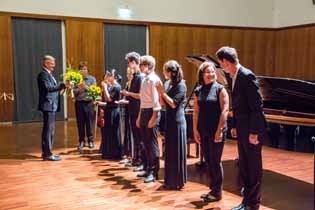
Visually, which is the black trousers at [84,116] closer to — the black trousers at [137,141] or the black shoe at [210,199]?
the black trousers at [137,141]

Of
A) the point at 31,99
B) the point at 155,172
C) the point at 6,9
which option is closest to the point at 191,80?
the point at 31,99

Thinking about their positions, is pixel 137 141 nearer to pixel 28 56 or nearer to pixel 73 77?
pixel 73 77

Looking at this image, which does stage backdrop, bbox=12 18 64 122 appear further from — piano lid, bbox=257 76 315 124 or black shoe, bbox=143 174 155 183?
piano lid, bbox=257 76 315 124

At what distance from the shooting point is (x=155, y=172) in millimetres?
4480

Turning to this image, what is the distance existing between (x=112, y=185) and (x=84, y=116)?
7.22 ft

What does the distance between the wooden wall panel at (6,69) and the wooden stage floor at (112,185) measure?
3203 mm

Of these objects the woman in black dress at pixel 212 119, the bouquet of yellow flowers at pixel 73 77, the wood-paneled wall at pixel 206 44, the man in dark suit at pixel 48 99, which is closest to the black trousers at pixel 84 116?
the bouquet of yellow flowers at pixel 73 77

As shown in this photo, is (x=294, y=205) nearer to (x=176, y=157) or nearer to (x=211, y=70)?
(x=176, y=157)

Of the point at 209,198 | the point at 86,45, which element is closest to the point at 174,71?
the point at 209,198

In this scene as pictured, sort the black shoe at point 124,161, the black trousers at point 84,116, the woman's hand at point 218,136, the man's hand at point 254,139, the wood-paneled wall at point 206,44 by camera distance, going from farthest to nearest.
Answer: the wood-paneled wall at point 206,44 → the black trousers at point 84,116 → the black shoe at point 124,161 → the woman's hand at point 218,136 → the man's hand at point 254,139

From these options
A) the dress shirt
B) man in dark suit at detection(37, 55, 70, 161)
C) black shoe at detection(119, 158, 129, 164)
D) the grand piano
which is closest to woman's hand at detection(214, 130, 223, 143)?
the grand piano

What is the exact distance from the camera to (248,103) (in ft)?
10.5

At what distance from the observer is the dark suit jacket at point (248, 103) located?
315 cm

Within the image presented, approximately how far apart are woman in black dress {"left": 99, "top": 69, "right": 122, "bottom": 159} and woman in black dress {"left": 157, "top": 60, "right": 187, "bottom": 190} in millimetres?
1443
